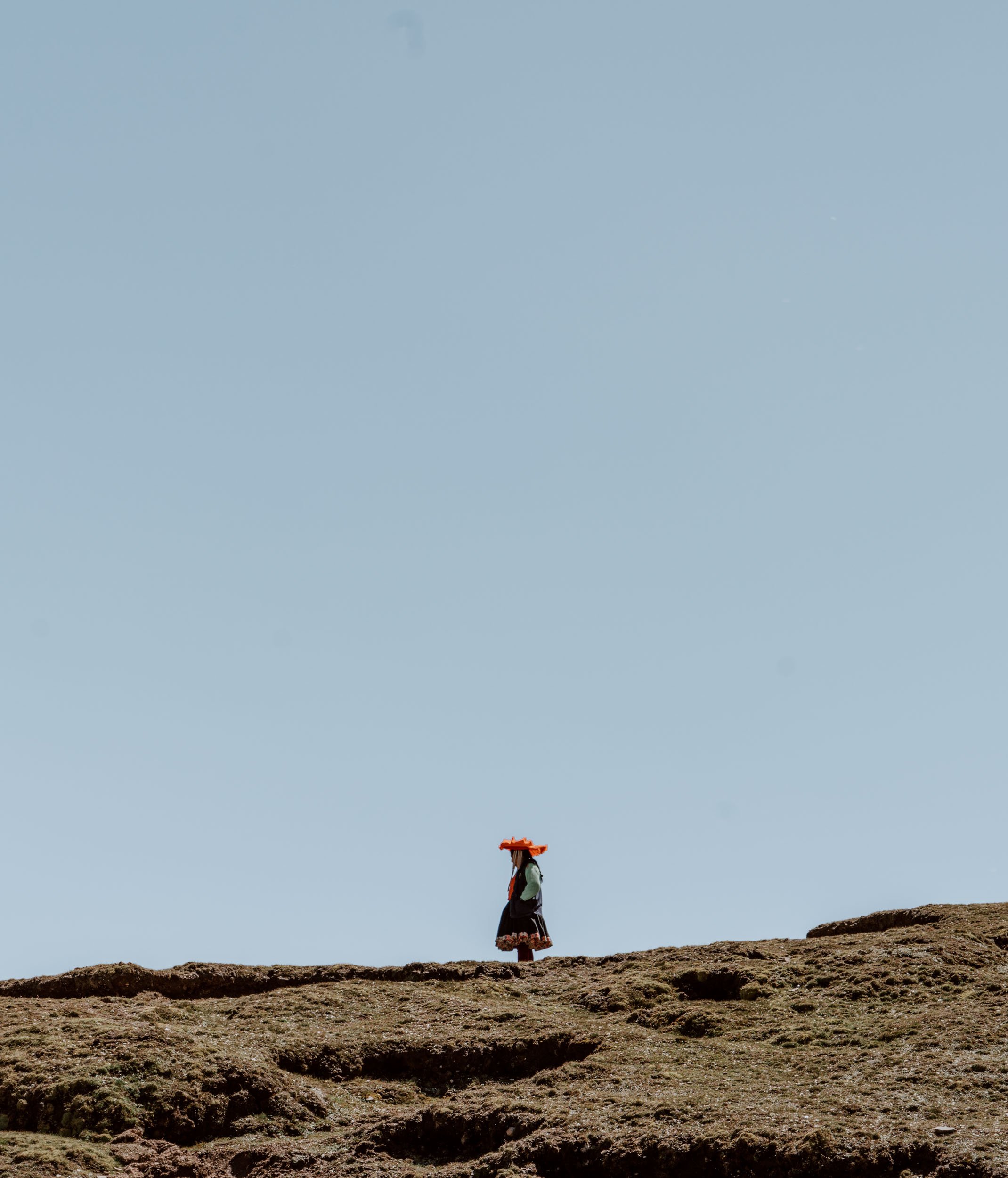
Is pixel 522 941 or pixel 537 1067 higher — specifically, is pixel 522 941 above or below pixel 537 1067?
above

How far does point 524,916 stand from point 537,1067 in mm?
5367

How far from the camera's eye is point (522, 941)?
13.4 metres

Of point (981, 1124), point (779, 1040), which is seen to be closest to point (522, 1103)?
point (779, 1040)

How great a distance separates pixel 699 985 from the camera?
9.47 meters

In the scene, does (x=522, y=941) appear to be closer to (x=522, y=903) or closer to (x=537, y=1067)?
(x=522, y=903)

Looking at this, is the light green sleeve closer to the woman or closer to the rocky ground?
the woman

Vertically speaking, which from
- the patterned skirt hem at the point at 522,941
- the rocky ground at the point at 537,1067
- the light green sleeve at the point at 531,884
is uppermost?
the light green sleeve at the point at 531,884

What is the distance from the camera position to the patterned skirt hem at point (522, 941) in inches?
528

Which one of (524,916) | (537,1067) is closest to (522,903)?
(524,916)

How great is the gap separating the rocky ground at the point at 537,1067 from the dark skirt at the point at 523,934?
2.90 meters

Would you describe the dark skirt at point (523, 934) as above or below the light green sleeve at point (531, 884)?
below

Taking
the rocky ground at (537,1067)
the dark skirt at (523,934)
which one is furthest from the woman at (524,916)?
the rocky ground at (537,1067)

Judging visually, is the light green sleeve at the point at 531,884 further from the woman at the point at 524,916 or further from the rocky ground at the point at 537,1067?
the rocky ground at the point at 537,1067

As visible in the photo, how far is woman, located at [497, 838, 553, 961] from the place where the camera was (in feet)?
44.1
